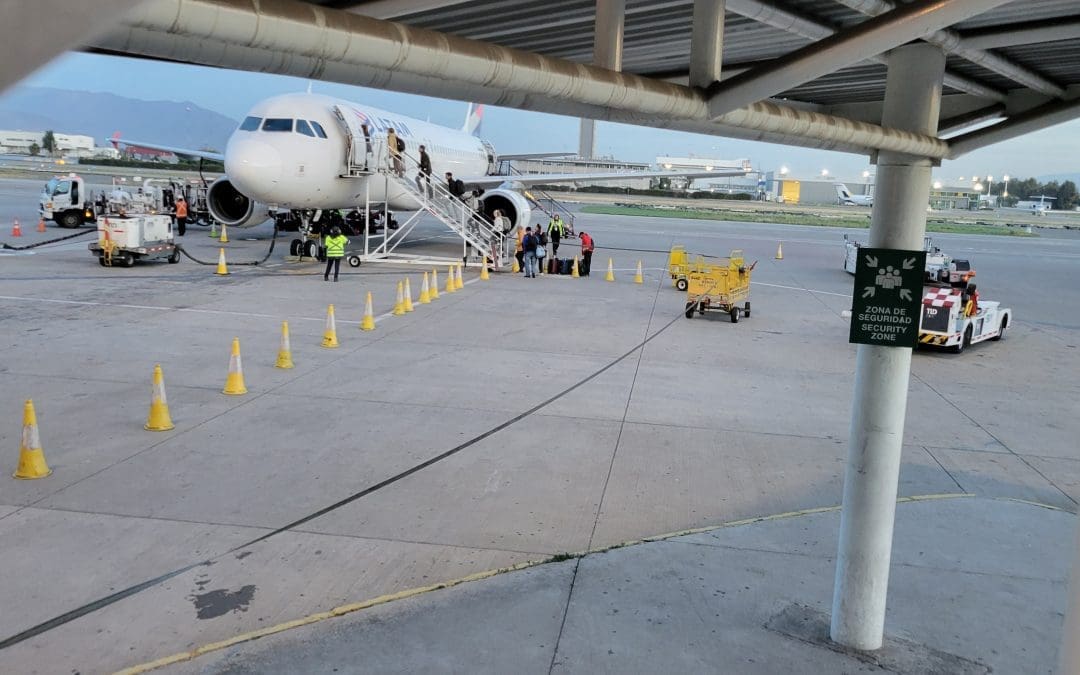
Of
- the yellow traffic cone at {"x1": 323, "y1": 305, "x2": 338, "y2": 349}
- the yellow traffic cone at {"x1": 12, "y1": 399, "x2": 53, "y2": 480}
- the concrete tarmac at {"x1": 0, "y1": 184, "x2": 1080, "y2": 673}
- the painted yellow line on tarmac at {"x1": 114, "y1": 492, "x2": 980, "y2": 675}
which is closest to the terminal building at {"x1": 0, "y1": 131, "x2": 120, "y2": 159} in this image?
the concrete tarmac at {"x1": 0, "y1": 184, "x2": 1080, "y2": 673}

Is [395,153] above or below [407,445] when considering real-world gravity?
above

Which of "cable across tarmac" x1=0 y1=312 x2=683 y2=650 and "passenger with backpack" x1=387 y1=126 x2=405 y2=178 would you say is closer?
"cable across tarmac" x1=0 y1=312 x2=683 y2=650

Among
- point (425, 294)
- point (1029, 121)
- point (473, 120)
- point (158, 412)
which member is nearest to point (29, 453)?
point (158, 412)

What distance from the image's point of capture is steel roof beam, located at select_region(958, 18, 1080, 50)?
570 cm

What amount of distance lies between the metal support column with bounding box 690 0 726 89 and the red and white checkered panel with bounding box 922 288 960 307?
42.4 feet

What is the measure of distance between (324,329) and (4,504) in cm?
877

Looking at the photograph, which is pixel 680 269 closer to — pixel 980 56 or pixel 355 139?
pixel 355 139

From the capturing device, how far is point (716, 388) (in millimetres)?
13461

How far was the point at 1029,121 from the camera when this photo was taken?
806 centimetres

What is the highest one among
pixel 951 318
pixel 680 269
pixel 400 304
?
pixel 680 269

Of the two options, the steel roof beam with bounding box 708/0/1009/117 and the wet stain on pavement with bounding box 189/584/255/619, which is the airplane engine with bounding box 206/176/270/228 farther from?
the steel roof beam with bounding box 708/0/1009/117

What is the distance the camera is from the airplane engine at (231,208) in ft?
96.7

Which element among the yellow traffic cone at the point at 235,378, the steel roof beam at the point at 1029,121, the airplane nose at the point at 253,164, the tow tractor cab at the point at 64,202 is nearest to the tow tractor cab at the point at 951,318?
the steel roof beam at the point at 1029,121

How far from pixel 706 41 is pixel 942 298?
13.5 meters
